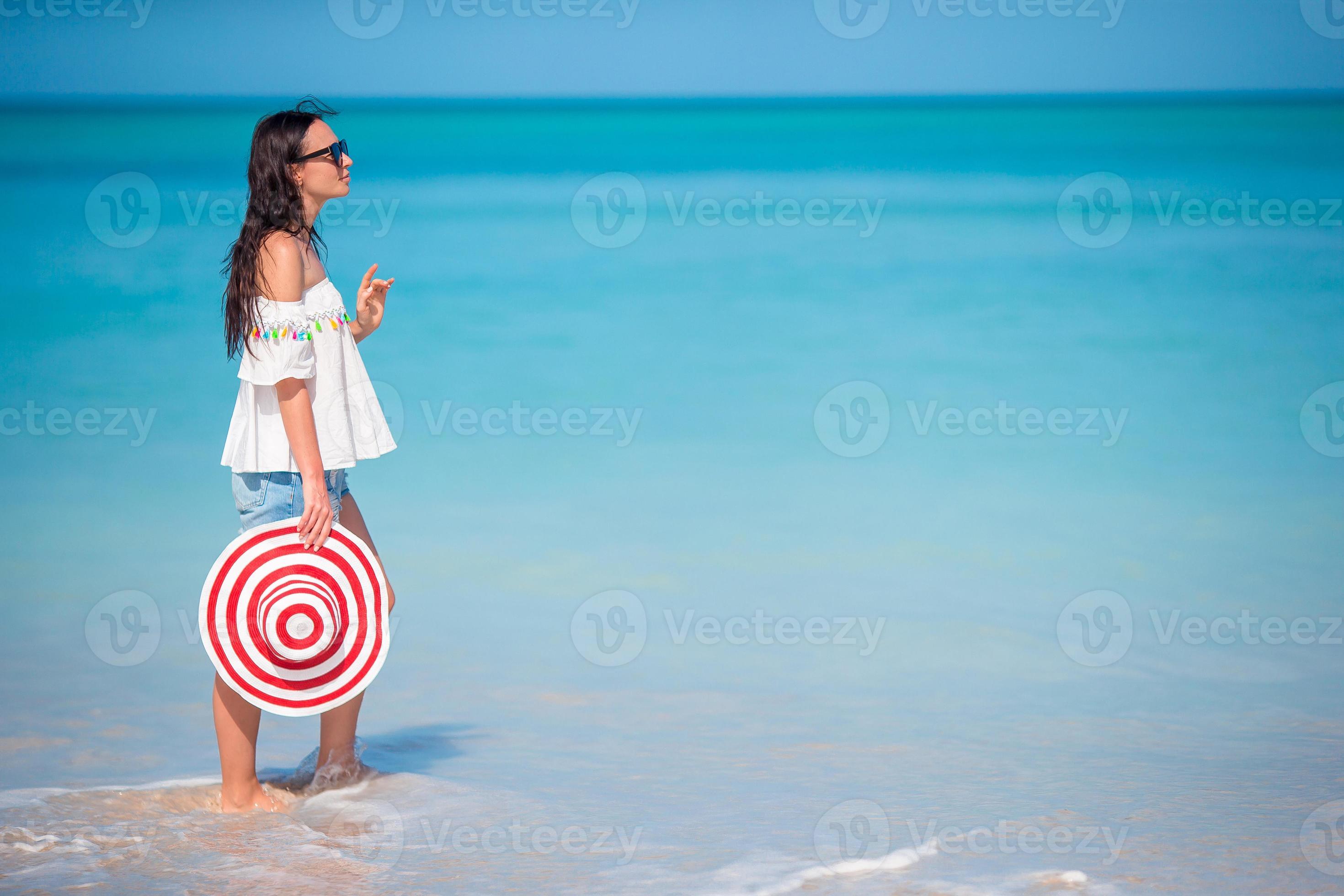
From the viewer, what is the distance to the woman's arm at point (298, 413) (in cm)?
244

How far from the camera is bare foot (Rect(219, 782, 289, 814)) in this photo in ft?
8.44

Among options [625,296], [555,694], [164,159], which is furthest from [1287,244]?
[164,159]

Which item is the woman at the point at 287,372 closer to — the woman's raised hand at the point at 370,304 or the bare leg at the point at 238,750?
the bare leg at the point at 238,750

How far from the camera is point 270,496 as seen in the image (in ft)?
8.33

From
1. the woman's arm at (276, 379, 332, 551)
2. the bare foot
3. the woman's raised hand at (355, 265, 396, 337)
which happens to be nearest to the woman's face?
the woman's raised hand at (355, 265, 396, 337)

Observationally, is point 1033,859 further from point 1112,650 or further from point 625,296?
point 625,296

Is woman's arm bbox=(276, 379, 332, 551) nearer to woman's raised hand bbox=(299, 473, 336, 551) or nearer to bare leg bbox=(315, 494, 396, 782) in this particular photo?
woman's raised hand bbox=(299, 473, 336, 551)

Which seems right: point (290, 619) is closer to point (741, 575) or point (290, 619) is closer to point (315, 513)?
point (315, 513)

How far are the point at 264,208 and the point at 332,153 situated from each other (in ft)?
0.56

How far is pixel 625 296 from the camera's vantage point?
8.73m

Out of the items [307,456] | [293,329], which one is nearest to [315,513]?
[307,456]

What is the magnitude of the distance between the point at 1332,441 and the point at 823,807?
3.80 m

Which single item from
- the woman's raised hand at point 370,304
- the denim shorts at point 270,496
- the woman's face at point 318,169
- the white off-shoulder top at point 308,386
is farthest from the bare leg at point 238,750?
the woman's face at point 318,169

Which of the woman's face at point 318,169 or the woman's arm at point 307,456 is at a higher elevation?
the woman's face at point 318,169
